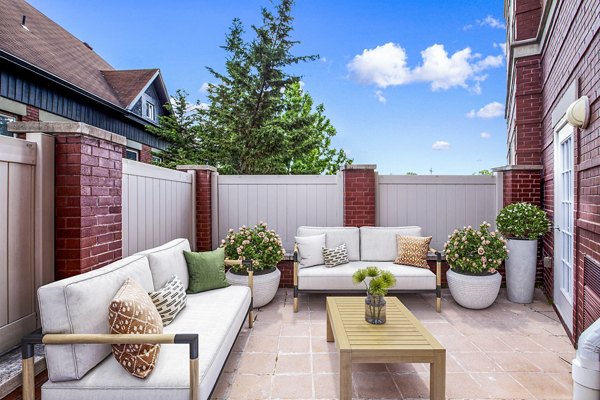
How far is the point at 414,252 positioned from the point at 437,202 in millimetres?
1285

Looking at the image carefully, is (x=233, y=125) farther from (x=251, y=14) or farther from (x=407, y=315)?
(x=407, y=315)

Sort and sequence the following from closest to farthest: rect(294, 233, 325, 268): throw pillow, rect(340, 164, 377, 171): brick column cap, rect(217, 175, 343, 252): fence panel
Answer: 1. rect(294, 233, 325, 268): throw pillow
2. rect(340, 164, 377, 171): brick column cap
3. rect(217, 175, 343, 252): fence panel

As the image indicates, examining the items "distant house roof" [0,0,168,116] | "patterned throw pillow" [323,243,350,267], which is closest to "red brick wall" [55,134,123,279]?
"patterned throw pillow" [323,243,350,267]

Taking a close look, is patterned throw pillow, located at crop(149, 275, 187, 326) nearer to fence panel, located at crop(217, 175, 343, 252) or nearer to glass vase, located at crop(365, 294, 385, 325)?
glass vase, located at crop(365, 294, 385, 325)

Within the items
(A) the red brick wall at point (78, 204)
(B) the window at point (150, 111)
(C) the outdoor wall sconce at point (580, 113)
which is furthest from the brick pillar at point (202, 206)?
(B) the window at point (150, 111)

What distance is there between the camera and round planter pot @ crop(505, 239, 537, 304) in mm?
4371

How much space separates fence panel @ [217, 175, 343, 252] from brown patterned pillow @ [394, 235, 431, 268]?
116 centimetres

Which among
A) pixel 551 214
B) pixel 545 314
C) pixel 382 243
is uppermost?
pixel 551 214

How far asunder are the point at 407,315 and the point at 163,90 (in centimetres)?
1147

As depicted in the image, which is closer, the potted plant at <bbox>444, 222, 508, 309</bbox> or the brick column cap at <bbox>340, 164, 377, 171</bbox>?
the potted plant at <bbox>444, 222, 508, 309</bbox>

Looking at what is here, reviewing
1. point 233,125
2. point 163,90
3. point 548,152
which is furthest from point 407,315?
point 163,90

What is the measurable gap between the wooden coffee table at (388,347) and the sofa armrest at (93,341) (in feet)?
3.14

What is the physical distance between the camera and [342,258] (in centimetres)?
458

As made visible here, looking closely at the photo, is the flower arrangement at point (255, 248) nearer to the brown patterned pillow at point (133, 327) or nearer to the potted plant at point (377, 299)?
the potted plant at point (377, 299)
